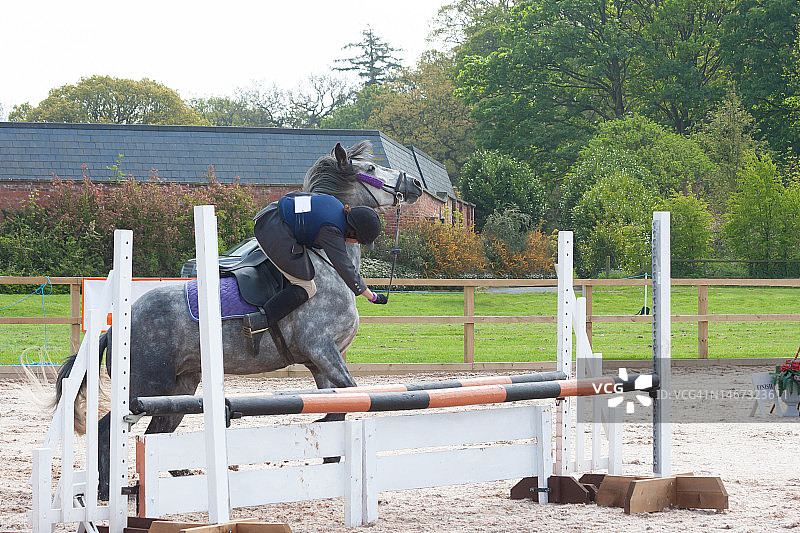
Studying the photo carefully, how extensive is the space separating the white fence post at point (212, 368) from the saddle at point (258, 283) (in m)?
1.60

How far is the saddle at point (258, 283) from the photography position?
15.8ft

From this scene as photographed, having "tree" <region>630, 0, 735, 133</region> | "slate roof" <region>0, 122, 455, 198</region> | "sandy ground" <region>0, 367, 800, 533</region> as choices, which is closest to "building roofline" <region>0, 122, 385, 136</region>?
"slate roof" <region>0, 122, 455, 198</region>

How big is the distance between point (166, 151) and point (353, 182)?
21590 mm

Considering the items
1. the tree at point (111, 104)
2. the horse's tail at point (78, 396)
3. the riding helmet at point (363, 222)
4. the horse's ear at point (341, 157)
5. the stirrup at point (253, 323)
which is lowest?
the horse's tail at point (78, 396)

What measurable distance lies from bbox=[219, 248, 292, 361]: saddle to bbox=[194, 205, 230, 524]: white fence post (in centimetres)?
160

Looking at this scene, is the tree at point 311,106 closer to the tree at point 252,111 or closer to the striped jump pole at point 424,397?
the tree at point 252,111

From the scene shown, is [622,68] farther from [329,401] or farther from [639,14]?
[329,401]

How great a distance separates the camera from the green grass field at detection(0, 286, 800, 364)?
13.9 meters

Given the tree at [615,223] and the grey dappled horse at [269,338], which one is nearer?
the grey dappled horse at [269,338]

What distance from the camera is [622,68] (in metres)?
42.0

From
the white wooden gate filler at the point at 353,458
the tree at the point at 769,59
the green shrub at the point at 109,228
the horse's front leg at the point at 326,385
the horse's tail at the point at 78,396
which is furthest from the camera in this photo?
the tree at the point at 769,59

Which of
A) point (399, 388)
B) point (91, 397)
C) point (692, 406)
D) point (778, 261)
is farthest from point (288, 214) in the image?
point (778, 261)

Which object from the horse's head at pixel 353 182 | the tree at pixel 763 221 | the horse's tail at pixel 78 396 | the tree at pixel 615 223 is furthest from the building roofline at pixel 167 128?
the horse's tail at pixel 78 396

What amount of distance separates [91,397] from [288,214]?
1.49m
